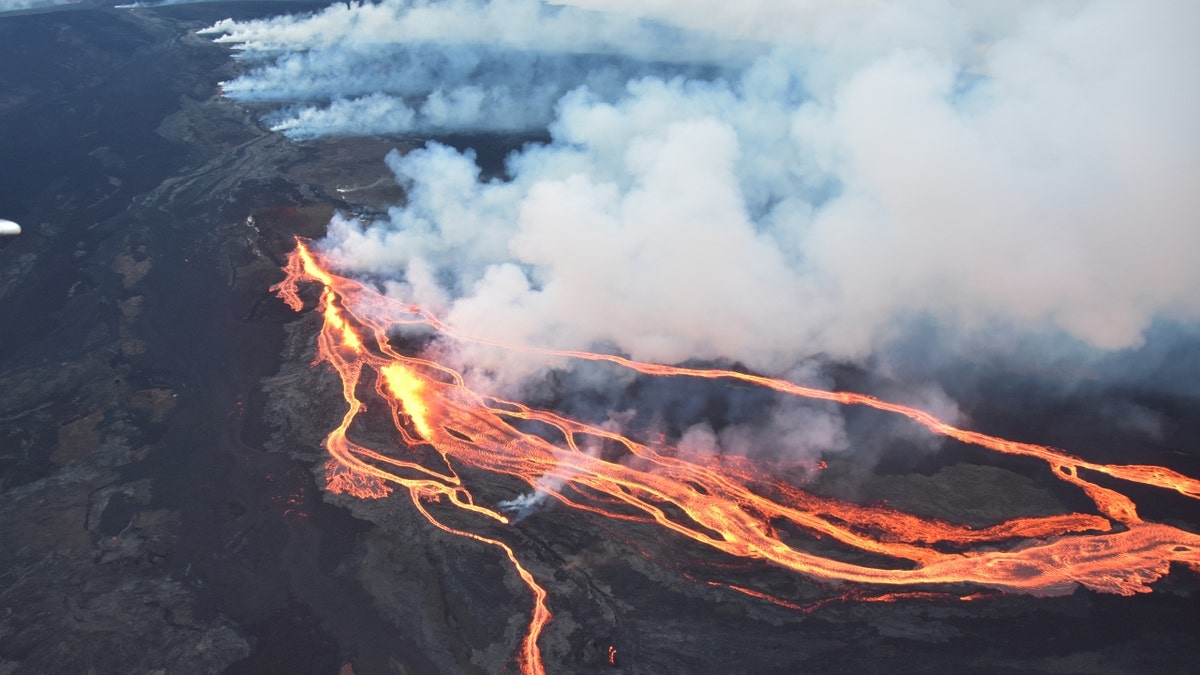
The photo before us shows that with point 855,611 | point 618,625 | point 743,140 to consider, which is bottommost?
point 618,625

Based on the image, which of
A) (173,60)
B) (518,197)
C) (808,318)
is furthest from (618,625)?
(173,60)

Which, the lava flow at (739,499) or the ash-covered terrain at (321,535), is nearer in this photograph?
the ash-covered terrain at (321,535)

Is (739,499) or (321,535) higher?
(739,499)

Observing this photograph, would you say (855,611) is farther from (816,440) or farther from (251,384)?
(251,384)

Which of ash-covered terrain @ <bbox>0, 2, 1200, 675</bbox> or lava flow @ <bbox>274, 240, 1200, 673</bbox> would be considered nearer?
ash-covered terrain @ <bbox>0, 2, 1200, 675</bbox>
